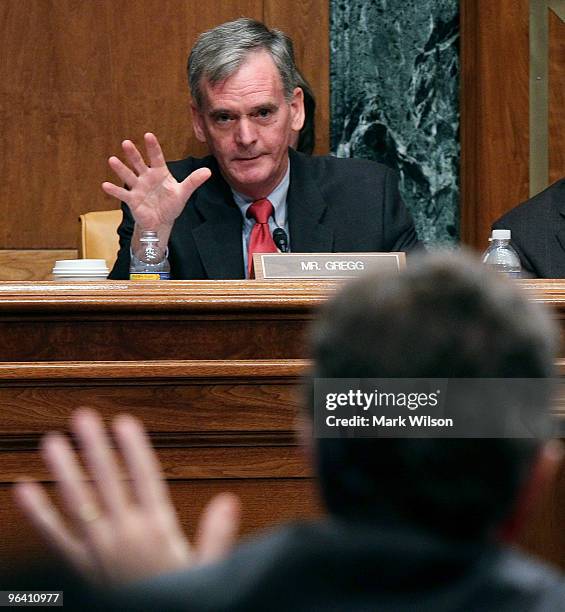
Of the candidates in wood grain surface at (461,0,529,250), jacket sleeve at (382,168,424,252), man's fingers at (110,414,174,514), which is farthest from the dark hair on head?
man's fingers at (110,414,174,514)

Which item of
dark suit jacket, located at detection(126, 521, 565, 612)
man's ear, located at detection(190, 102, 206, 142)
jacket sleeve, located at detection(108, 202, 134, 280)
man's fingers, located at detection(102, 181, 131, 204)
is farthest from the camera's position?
man's ear, located at detection(190, 102, 206, 142)

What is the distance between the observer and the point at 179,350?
164cm

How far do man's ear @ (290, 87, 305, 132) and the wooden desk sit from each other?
1.19 meters

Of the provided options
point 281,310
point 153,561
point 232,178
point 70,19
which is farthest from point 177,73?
point 153,561

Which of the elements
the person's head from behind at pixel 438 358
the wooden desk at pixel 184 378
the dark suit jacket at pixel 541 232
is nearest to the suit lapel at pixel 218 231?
the dark suit jacket at pixel 541 232

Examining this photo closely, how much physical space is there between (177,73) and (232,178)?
0.99m

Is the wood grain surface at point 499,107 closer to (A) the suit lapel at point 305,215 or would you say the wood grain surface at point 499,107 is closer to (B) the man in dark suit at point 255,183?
(B) the man in dark suit at point 255,183

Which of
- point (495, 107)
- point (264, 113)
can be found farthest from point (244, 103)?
point (495, 107)

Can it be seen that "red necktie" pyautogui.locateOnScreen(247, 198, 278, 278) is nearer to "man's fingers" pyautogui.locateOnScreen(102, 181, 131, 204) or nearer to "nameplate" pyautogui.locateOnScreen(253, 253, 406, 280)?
"man's fingers" pyautogui.locateOnScreen(102, 181, 131, 204)

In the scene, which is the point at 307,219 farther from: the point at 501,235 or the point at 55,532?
the point at 55,532

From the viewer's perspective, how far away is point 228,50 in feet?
8.68

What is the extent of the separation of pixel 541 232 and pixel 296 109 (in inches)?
27.4
